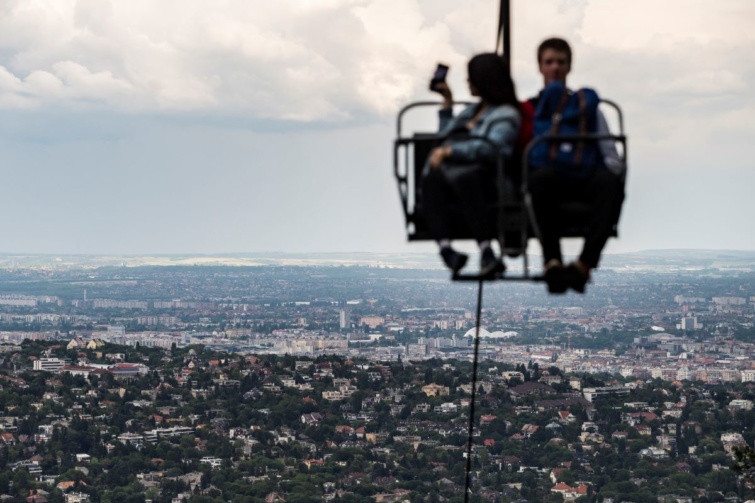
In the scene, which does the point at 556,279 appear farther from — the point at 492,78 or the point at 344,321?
the point at 344,321

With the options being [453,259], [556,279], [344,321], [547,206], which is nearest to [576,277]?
[556,279]

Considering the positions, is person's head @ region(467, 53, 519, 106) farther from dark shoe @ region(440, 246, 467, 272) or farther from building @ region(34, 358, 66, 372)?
building @ region(34, 358, 66, 372)

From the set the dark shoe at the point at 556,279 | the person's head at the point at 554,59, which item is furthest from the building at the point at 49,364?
the dark shoe at the point at 556,279

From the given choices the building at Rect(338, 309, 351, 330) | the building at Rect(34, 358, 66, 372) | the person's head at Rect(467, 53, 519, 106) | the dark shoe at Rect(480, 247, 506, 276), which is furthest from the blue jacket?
the building at Rect(338, 309, 351, 330)

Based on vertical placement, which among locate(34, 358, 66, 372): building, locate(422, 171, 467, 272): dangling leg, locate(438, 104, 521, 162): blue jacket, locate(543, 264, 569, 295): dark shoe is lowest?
locate(34, 358, 66, 372): building

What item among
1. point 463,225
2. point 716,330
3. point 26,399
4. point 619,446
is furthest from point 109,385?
point 463,225
